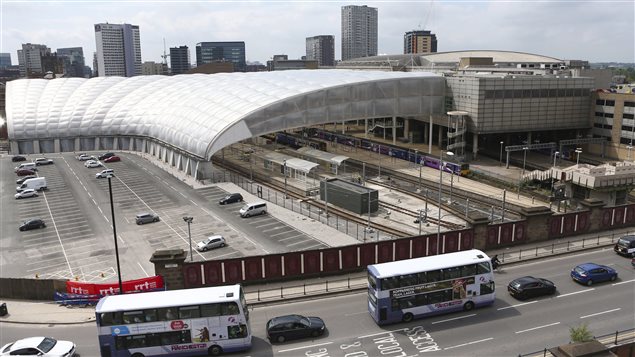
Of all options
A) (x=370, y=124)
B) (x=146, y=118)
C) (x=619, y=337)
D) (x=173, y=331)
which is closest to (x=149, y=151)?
(x=146, y=118)

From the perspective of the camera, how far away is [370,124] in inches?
4808

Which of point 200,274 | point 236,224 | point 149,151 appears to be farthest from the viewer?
point 149,151

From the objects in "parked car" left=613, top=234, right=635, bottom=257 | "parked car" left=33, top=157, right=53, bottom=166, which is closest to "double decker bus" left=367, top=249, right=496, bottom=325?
"parked car" left=613, top=234, right=635, bottom=257

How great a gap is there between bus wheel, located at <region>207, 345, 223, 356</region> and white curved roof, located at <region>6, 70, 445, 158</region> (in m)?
44.9

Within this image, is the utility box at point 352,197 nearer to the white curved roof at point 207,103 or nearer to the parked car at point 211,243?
the parked car at point 211,243

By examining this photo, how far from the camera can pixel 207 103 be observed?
7819 centimetres

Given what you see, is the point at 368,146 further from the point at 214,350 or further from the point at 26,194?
the point at 214,350

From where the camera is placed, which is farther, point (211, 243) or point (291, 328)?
point (211, 243)

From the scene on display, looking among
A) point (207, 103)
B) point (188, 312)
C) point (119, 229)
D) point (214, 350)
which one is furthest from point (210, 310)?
point (207, 103)

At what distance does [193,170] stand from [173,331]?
1880 inches

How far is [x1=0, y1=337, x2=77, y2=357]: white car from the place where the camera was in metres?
24.4

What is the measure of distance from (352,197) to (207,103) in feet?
115

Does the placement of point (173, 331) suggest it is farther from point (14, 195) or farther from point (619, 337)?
point (14, 195)

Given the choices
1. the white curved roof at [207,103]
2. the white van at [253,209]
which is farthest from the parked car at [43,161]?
the white van at [253,209]
